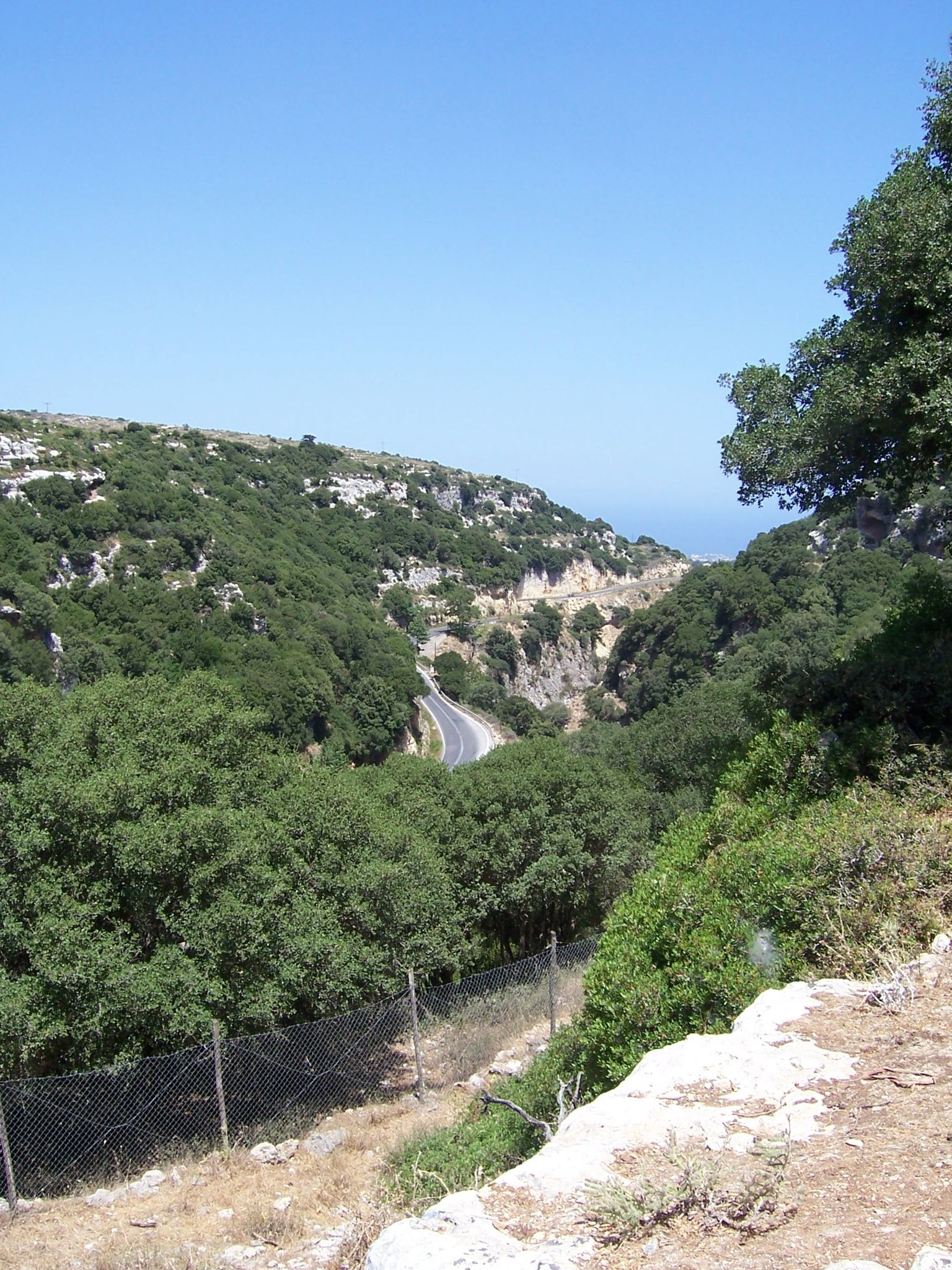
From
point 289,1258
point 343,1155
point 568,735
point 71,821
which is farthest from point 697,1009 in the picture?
point 568,735

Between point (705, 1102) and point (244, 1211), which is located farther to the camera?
point (244, 1211)

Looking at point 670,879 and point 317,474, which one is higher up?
point 317,474

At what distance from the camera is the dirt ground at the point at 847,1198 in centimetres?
295

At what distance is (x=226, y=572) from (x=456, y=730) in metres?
16.4

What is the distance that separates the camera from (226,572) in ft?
162

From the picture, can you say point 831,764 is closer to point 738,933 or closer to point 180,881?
point 738,933

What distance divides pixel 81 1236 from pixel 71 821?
3.77m

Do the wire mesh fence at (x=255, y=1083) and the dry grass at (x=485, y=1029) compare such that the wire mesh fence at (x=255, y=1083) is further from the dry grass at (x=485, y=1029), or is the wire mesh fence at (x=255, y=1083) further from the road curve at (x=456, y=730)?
the road curve at (x=456, y=730)

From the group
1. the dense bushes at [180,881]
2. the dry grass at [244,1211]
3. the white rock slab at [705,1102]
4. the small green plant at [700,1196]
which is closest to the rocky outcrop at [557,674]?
the dense bushes at [180,881]

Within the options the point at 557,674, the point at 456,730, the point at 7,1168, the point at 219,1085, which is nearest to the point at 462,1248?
the point at 219,1085

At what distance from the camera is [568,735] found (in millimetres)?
50875

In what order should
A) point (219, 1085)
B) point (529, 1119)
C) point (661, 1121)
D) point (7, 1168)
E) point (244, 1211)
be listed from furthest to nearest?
point (219, 1085)
point (7, 1168)
point (244, 1211)
point (529, 1119)
point (661, 1121)

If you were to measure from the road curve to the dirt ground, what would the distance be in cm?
3891

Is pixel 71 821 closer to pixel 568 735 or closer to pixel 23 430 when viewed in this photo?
pixel 568 735
